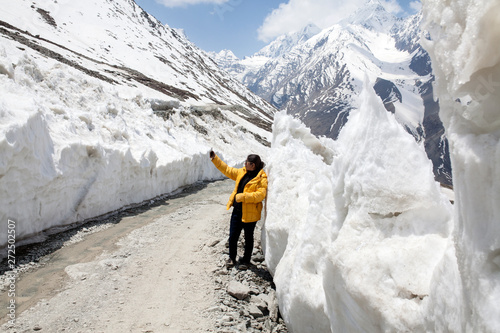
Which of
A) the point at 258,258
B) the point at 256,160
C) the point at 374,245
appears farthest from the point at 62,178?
the point at 374,245

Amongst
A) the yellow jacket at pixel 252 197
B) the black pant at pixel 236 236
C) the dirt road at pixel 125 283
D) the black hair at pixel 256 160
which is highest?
the black hair at pixel 256 160

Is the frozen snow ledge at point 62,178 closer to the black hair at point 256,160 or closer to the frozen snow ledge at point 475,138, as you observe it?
the black hair at point 256,160

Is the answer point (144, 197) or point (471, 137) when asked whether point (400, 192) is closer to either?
point (471, 137)

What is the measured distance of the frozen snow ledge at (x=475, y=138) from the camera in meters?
1.76

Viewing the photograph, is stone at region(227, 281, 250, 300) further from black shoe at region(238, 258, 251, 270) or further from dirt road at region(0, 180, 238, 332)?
black shoe at region(238, 258, 251, 270)

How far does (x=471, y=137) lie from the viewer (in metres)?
1.91

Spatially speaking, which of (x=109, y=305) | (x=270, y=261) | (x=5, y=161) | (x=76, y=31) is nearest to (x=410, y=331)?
(x=270, y=261)

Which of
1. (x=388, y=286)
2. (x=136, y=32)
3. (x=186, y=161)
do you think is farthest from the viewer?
(x=136, y=32)

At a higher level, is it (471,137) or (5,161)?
(471,137)

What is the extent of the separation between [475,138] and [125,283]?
222 inches

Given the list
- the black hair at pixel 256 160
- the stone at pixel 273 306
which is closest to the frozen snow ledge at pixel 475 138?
the stone at pixel 273 306

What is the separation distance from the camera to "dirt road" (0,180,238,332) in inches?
174

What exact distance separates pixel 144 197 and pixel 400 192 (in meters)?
11.0

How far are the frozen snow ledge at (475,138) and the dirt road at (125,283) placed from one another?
3.67 m
